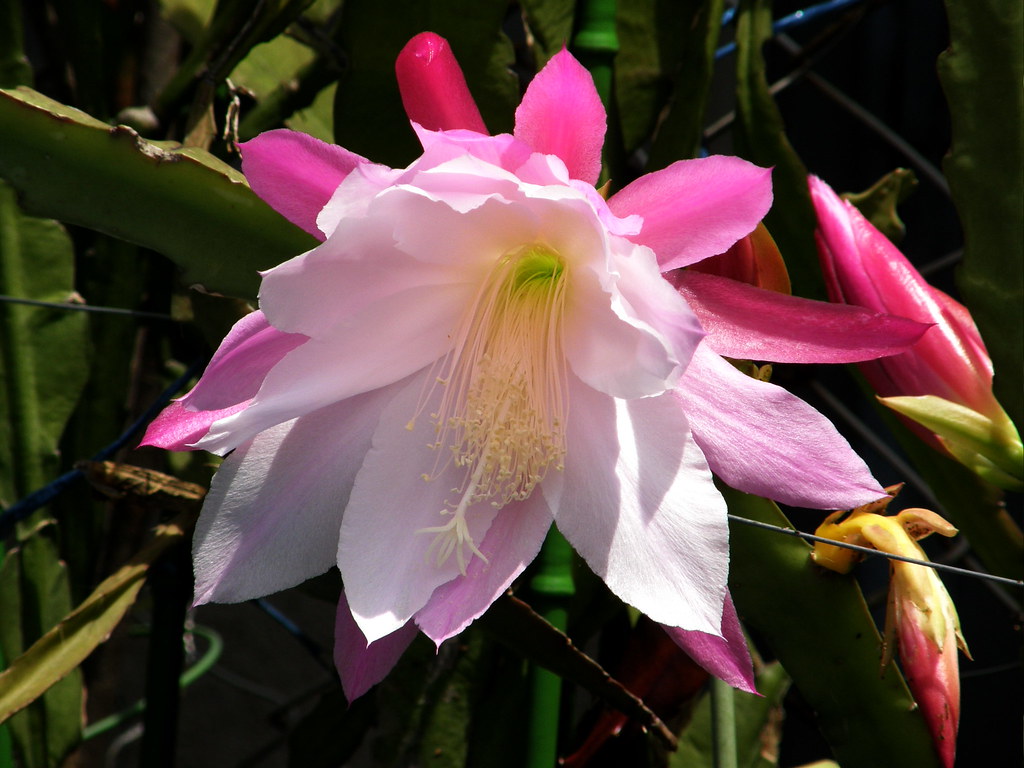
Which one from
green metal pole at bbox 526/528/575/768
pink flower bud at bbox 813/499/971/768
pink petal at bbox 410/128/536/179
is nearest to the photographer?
pink petal at bbox 410/128/536/179

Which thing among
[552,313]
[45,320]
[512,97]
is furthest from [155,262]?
[552,313]

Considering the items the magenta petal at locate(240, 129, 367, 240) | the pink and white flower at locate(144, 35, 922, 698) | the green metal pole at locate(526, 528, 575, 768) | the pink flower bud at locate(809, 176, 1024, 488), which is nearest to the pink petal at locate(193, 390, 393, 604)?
the pink and white flower at locate(144, 35, 922, 698)

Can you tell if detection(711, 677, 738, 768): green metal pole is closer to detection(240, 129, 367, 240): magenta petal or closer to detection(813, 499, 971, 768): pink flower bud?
detection(813, 499, 971, 768): pink flower bud

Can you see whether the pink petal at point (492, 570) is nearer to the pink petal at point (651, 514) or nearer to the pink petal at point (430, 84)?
the pink petal at point (651, 514)

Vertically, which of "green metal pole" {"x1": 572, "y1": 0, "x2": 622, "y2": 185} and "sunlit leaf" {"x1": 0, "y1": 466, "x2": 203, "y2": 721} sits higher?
"green metal pole" {"x1": 572, "y1": 0, "x2": 622, "y2": 185}

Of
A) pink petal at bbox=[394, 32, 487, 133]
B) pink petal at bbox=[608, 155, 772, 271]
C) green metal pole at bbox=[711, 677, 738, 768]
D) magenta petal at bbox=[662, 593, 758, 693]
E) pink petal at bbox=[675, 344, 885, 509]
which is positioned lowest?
green metal pole at bbox=[711, 677, 738, 768]

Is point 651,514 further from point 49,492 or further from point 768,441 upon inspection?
point 49,492

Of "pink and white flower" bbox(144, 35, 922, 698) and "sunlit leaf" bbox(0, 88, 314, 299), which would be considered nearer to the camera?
"pink and white flower" bbox(144, 35, 922, 698)

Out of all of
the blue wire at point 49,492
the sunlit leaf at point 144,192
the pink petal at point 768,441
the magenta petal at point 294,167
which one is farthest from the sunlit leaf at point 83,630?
the pink petal at point 768,441
